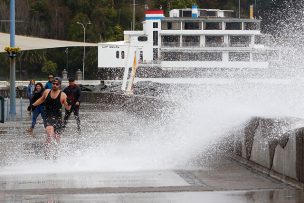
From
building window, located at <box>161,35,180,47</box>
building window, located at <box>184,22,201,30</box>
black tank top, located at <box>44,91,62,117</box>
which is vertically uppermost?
building window, located at <box>184,22,201,30</box>

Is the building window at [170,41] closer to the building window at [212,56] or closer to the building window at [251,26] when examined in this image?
the building window at [212,56]

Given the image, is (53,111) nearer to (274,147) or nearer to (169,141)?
(169,141)

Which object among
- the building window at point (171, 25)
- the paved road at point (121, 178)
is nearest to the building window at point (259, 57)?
the building window at point (171, 25)

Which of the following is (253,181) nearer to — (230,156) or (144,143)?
(230,156)

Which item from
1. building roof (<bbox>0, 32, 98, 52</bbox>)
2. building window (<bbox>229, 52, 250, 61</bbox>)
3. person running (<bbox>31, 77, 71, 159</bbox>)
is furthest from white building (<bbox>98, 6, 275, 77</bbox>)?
person running (<bbox>31, 77, 71, 159</bbox>)

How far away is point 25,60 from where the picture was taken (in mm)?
130875

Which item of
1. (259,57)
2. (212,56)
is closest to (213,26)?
(212,56)

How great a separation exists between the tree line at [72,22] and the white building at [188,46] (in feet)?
36.2

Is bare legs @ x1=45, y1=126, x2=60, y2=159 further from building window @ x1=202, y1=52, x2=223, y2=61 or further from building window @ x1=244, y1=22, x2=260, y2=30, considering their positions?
building window @ x1=244, y1=22, x2=260, y2=30

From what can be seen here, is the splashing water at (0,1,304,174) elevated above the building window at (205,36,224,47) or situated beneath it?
situated beneath

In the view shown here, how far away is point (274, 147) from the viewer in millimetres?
12125

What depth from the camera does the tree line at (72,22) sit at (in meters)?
127

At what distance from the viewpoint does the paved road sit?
10.1 metres

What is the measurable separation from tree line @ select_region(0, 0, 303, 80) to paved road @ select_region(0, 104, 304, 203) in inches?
4286
